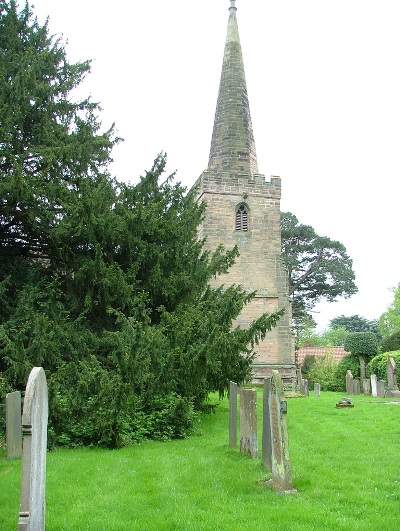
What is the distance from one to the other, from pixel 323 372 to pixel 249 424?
25804 millimetres

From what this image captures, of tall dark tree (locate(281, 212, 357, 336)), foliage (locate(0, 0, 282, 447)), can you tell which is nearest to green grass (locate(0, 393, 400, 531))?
foliage (locate(0, 0, 282, 447))

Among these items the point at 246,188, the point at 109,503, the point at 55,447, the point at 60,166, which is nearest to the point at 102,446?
the point at 55,447

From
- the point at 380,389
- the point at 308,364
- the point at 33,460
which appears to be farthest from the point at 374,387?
the point at 33,460

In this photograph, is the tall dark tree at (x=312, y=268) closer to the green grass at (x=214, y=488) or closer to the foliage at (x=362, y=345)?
the foliage at (x=362, y=345)

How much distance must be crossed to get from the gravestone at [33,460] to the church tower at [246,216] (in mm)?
20770

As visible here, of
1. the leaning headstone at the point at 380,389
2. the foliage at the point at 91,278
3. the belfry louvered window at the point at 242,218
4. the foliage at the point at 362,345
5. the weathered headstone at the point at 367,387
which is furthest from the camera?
the foliage at the point at 362,345

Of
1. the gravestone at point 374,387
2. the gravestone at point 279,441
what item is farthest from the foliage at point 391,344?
the gravestone at point 279,441

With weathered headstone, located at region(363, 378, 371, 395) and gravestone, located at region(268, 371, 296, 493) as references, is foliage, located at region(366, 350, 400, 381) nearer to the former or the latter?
weathered headstone, located at region(363, 378, 371, 395)

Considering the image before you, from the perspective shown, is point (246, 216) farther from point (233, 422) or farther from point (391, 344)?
point (233, 422)

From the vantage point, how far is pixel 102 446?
30.8ft

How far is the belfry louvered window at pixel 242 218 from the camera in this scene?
1047 inches

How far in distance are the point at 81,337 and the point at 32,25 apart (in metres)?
8.24

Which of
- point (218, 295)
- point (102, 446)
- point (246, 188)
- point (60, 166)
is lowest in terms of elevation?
point (102, 446)

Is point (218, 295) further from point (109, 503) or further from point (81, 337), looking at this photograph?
point (109, 503)
